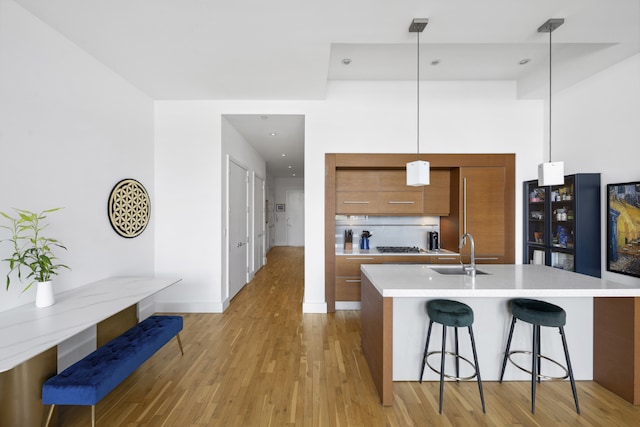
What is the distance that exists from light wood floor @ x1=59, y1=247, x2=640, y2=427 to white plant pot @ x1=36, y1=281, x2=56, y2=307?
0.78 meters

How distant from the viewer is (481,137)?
12.6 ft

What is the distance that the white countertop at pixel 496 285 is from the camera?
1.90 meters

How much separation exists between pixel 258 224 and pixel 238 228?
174cm

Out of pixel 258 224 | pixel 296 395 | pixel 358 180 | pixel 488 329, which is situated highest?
pixel 358 180

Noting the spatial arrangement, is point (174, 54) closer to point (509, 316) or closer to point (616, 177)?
point (509, 316)

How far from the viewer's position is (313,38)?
240cm

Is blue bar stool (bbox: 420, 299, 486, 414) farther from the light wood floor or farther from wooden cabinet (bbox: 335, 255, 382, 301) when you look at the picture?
wooden cabinet (bbox: 335, 255, 382, 301)

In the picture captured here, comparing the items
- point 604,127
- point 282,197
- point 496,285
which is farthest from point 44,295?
point 282,197

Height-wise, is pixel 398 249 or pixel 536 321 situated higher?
pixel 398 249

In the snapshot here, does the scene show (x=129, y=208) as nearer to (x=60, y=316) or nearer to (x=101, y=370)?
(x=60, y=316)

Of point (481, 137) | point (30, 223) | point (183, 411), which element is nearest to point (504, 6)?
point (481, 137)

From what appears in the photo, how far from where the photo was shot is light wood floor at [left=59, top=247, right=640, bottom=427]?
6.05 feet

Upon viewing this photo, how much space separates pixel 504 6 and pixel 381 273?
7.56ft

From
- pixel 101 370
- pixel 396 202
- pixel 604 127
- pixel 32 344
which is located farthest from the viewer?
pixel 396 202
